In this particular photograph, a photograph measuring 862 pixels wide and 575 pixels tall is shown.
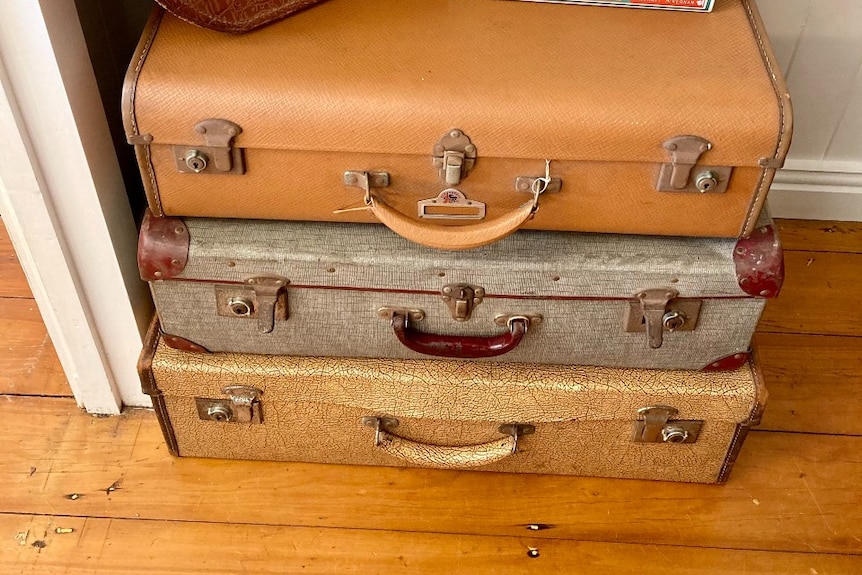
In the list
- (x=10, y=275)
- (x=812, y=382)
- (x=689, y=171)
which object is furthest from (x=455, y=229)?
(x=10, y=275)

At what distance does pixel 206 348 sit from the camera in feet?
3.48

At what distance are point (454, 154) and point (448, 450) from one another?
422mm

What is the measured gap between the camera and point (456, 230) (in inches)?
35.2

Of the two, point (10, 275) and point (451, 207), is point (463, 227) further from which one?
point (10, 275)

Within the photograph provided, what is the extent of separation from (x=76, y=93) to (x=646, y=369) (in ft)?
2.34

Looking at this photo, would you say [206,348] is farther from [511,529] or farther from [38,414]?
[511,529]

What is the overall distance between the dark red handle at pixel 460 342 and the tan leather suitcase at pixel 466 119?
4.8 inches

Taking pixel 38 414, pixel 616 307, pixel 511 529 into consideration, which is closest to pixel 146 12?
pixel 38 414

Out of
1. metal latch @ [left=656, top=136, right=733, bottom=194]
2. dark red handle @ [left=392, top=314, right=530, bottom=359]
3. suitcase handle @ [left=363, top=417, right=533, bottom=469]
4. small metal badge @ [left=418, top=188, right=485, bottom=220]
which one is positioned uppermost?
metal latch @ [left=656, top=136, right=733, bottom=194]

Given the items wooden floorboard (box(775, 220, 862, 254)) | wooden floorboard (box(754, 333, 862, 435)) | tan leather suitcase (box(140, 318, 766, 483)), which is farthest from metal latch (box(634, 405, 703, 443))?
wooden floorboard (box(775, 220, 862, 254))

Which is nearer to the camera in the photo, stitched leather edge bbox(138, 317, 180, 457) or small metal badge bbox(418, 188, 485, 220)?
small metal badge bbox(418, 188, 485, 220)

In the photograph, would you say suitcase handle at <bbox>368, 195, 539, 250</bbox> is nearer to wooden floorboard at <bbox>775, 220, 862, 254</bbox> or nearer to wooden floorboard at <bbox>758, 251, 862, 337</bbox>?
wooden floorboard at <bbox>758, 251, 862, 337</bbox>

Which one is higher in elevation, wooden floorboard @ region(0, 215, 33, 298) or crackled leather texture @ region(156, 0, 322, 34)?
crackled leather texture @ region(156, 0, 322, 34)

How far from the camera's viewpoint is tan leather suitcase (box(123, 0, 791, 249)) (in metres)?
0.86
